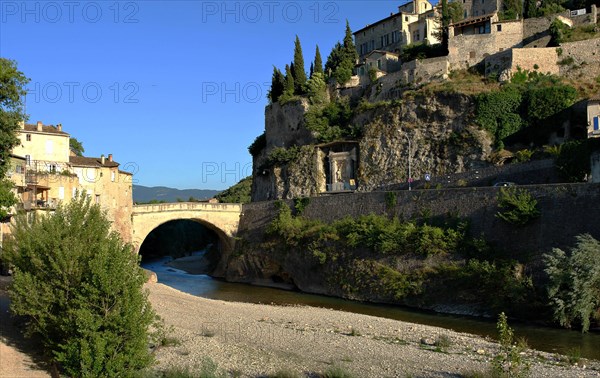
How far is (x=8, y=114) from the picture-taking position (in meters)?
26.2

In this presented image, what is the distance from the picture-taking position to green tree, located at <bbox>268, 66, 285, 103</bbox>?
228 feet

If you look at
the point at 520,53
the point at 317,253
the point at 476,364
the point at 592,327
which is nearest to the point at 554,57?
the point at 520,53

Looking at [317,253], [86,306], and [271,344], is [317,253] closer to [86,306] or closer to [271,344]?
[271,344]

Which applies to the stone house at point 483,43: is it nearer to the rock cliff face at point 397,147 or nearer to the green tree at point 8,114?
the rock cliff face at point 397,147

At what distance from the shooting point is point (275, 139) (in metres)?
67.6

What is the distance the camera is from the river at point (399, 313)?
79.8 feet

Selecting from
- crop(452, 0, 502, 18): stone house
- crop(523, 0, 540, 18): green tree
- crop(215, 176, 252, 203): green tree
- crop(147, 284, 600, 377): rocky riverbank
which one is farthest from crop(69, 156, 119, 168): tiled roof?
crop(215, 176, 252, 203): green tree

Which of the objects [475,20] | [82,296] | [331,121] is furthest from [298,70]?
[82,296]

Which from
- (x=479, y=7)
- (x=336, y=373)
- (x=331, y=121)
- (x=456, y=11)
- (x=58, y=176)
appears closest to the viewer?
(x=336, y=373)

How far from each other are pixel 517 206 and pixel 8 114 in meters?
24.4

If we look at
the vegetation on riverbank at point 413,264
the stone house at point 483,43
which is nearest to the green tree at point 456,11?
the stone house at point 483,43

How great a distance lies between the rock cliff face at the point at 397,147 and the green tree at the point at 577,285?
21531 millimetres

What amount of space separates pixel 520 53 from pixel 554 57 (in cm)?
274

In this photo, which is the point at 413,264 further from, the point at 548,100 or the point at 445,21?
the point at 445,21
